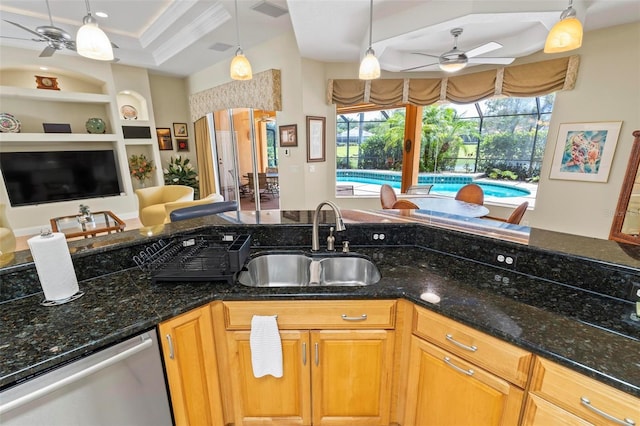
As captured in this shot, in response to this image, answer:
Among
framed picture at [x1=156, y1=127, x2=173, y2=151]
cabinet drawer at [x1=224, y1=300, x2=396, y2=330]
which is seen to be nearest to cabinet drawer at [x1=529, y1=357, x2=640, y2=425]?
cabinet drawer at [x1=224, y1=300, x2=396, y2=330]

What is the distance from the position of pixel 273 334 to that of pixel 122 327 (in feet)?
1.94

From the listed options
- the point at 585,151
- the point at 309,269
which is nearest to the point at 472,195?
the point at 585,151

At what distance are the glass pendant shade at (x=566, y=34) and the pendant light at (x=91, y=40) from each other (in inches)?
108

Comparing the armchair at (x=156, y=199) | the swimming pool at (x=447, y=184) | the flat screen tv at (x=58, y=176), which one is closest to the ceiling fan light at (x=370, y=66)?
the swimming pool at (x=447, y=184)

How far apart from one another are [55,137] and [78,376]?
18.5 feet

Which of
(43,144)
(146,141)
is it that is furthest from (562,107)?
(43,144)

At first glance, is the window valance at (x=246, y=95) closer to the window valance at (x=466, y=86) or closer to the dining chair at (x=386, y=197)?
the window valance at (x=466, y=86)

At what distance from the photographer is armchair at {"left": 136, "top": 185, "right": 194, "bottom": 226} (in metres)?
4.29

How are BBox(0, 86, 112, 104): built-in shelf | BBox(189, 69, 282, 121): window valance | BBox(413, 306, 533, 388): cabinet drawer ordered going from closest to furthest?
BBox(413, 306, 533, 388): cabinet drawer → BBox(189, 69, 282, 121): window valance → BBox(0, 86, 112, 104): built-in shelf

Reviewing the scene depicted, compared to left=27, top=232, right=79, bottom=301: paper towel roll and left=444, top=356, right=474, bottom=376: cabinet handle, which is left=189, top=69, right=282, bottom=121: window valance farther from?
left=444, top=356, right=474, bottom=376: cabinet handle

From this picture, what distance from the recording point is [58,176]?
16.2 feet

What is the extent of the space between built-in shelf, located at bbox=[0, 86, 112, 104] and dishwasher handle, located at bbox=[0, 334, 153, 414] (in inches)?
227

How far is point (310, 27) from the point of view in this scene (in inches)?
119

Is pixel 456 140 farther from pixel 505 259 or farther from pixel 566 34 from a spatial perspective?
pixel 505 259
